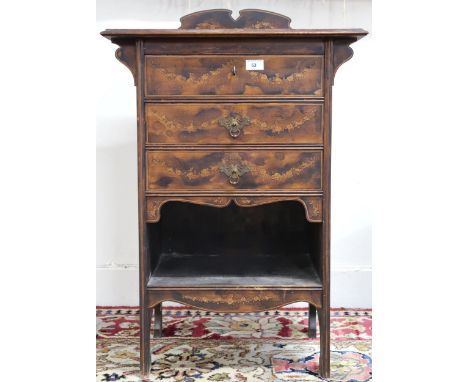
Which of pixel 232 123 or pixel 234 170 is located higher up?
pixel 232 123

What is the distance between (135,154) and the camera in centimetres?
304

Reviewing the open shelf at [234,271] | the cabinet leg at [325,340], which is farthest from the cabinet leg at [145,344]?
the cabinet leg at [325,340]

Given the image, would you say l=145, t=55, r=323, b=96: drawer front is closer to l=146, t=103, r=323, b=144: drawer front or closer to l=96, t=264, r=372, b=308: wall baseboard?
l=146, t=103, r=323, b=144: drawer front

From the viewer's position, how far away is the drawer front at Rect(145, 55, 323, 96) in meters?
2.15

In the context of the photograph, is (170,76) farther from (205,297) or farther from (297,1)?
(297,1)

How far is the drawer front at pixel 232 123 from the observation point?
2.16 meters

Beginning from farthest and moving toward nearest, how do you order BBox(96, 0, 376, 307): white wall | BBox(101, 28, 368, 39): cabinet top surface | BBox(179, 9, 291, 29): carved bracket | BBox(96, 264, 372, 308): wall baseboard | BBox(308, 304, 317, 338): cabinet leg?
BBox(96, 264, 372, 308): wall baseboard → BBox(96, 0, 376, 307): white wall → BBox(308, 304, 317, 338): cabinet leg → BBox(179, 9, 291, 29): carved bracket → BBox(101, 28, 368, 39): cabinet top surface

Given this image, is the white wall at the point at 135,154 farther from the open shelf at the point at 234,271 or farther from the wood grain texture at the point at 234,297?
the wood grain texture at the point at 234,297

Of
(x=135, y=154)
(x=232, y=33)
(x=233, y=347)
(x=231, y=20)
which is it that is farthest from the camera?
(x=135, y=154)

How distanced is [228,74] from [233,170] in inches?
13.9

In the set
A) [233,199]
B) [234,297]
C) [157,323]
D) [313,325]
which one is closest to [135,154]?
[157,323]

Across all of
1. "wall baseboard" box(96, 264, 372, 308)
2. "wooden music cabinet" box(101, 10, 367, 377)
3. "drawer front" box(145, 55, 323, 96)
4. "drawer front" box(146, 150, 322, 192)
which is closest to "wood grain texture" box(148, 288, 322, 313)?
"wooden music cabinet" box(101, 10, 367, 377)

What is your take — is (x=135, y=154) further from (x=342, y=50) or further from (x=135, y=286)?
(x=342, y=50)

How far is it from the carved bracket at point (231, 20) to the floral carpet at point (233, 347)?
133cm
